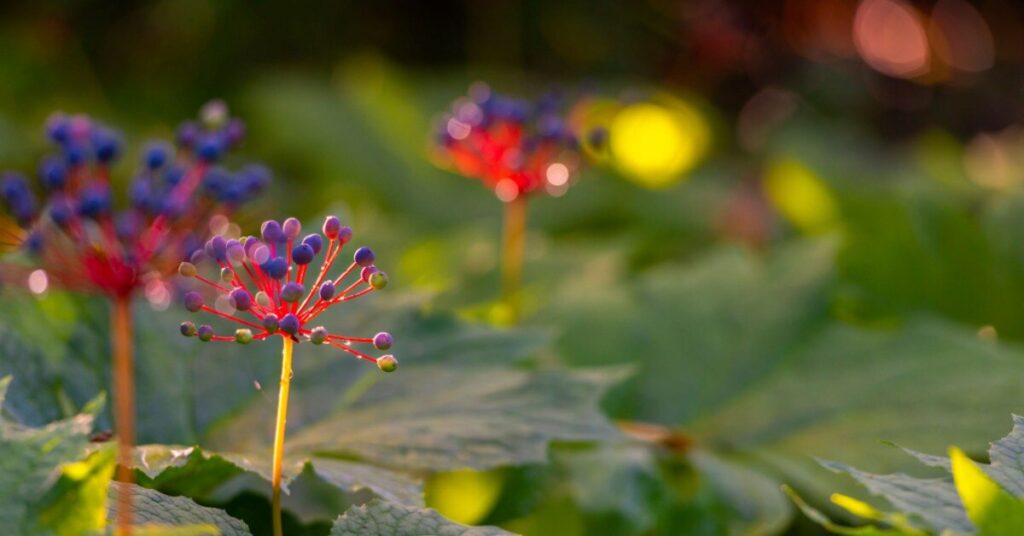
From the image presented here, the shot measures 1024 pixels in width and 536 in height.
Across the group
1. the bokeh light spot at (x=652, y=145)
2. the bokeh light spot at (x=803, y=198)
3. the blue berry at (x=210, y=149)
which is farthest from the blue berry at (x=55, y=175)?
the bokeh light spot at (x=652, y=145)

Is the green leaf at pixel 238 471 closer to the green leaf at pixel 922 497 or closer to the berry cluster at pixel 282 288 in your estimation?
the berry cluster at pixel 282 288

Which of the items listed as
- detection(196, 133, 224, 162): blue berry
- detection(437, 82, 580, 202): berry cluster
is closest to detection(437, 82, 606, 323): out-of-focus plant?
detection(437, 82, 580, 202): berry cluster

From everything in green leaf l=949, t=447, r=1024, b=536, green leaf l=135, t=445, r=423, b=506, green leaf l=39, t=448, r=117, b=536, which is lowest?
green leaf l=39, t=448, r=117, b=536

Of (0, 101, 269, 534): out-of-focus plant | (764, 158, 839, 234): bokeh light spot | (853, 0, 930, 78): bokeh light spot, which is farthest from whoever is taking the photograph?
(853, 0, 930, 78): bokeh light spot

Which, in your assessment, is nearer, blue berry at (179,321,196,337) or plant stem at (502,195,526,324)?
blue berry at (179,321,196,337)

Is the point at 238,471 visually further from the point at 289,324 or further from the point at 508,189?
the point at 508,189

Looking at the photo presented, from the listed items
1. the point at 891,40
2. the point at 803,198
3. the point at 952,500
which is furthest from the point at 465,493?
the point at 891,40

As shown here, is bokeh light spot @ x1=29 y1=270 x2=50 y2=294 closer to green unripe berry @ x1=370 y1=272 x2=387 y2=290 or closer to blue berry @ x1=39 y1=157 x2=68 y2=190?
blue berry @ x1=39 y1=157 x2=68 y2=190
